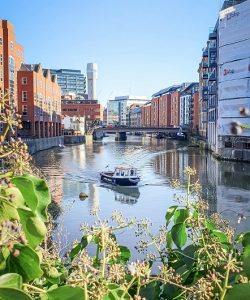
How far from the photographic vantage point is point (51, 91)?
67062 mm

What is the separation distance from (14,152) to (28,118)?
5498cm

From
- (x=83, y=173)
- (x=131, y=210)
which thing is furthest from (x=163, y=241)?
(x=83, y=173)

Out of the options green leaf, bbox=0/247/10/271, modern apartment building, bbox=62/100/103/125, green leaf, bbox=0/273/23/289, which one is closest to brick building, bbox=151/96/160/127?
modern apartment building, bbox=62/100/103/125

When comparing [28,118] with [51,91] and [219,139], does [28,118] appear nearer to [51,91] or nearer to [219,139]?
[51,91]

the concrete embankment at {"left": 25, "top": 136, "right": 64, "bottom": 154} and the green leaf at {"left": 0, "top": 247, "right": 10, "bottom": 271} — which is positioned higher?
the green leaf at {"left": 0, "top": 247, "right": 10, "bottom": 271}

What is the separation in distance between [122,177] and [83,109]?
8368 centimetres

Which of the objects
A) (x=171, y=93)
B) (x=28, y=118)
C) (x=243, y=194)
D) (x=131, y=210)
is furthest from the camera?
(x=171, y=93)

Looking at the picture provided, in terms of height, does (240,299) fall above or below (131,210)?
above

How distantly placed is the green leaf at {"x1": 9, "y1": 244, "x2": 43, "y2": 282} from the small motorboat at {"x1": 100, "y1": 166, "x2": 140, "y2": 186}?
96.7 feet

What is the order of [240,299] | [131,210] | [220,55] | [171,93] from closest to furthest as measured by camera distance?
[240,299] → [131,210] → [220,55] → [171,93]

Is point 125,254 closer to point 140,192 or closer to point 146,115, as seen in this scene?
point 140,192

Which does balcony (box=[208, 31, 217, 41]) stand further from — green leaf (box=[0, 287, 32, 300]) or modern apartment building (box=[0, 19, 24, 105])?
green leaf (box=[0, 287, 32, 300])

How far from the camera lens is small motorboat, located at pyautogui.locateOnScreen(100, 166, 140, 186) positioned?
30.7m

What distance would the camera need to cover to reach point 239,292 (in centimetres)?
115
